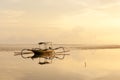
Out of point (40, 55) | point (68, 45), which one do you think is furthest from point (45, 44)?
point (68, 45)

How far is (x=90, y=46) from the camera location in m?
175

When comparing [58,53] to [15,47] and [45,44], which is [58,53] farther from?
[15,47]

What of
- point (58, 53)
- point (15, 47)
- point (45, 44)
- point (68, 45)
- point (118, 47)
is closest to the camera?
point (45, 44)

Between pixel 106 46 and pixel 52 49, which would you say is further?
pixel 106 46

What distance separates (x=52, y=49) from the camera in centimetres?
13362

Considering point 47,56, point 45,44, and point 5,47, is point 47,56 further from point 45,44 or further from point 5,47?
point 5,47

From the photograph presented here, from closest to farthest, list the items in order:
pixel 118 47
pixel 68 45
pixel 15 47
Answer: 1. pixel 15 47
2. pixel 68 45
3. pixel 118 47

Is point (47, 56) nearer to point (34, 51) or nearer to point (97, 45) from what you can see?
point (34, 51)

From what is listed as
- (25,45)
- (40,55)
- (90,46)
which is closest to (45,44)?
(40,55)

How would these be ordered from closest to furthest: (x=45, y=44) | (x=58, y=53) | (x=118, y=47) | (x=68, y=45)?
(x=45, y=44) < (x=58, y=53) < (x=68, y=45) < (x=118, y=47)

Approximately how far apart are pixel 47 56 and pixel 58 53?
6207 mm

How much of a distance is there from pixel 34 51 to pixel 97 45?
155 ft

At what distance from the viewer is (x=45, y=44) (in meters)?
126

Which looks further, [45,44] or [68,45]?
[68,45]
